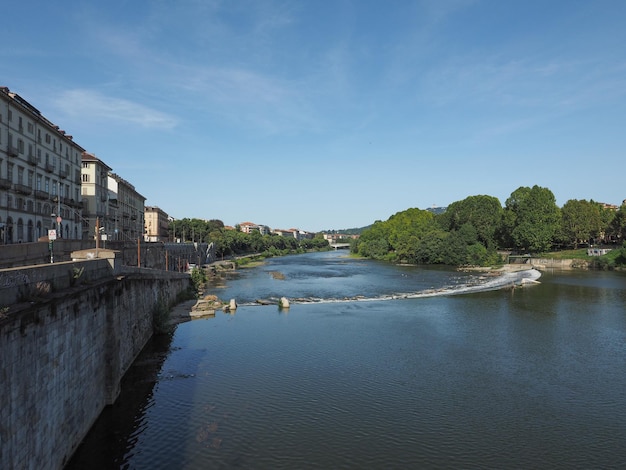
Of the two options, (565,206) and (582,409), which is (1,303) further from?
(565,206)

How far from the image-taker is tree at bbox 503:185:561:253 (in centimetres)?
10344

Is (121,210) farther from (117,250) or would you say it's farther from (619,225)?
(619,225)

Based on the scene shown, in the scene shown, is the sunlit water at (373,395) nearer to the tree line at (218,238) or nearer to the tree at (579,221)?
the tree at (579,221)

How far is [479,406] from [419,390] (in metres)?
2.99

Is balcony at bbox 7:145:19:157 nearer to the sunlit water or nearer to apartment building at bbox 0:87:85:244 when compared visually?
apartment building at bbox 0:87:85:244

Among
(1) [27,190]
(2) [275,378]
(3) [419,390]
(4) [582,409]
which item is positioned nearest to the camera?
(4) [582,409]

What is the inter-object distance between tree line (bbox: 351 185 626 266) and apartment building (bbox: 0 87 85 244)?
8527 cm

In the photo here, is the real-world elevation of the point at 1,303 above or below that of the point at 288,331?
above

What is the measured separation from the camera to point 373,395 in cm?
2134

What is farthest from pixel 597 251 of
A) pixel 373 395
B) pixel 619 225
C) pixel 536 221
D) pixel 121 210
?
pixel 121 210

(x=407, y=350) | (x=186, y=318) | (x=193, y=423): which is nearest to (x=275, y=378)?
(x=193, y=423)

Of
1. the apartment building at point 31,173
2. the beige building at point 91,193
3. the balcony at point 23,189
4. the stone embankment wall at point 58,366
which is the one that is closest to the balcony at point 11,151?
the apartment building at point 31,173

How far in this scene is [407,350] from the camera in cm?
2934

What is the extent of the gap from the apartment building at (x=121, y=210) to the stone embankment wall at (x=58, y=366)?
5418cm
